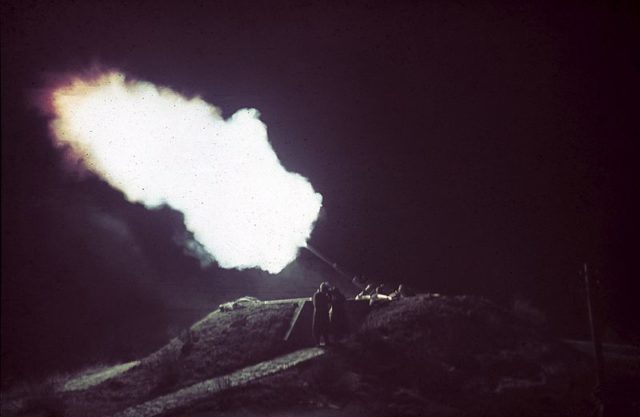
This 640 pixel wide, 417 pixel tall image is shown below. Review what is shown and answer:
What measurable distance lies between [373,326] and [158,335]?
17785 millimetres

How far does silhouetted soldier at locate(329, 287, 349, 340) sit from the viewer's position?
1681cm

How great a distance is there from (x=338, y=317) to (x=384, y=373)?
3340 millimetres

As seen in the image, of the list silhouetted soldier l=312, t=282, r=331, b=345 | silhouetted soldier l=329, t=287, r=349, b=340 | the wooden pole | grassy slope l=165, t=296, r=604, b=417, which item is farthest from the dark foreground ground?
the wooden pole

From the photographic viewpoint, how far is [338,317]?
16.9 meters

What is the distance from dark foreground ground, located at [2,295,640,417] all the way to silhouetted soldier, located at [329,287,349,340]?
57 cm

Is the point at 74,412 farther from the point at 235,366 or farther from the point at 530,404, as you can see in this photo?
the point at 530,404

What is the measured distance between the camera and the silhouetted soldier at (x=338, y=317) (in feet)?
55.2

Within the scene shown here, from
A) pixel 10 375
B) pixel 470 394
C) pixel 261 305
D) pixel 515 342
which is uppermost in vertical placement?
pixel 261 305

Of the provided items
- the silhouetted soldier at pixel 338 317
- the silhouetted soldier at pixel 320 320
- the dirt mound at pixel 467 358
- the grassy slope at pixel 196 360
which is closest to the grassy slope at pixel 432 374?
the dirt mound at pixel 467 358

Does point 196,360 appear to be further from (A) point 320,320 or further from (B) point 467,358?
(B) point 467,358

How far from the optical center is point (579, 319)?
1019 inches

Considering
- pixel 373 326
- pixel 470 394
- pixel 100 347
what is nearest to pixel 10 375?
pixel 100 347

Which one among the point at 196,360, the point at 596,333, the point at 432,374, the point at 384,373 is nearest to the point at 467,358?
the point at 432,374

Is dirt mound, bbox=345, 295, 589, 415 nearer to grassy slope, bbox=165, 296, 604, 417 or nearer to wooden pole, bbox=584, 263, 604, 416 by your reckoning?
grassy slope, bbox=165, 296, 604, 417
